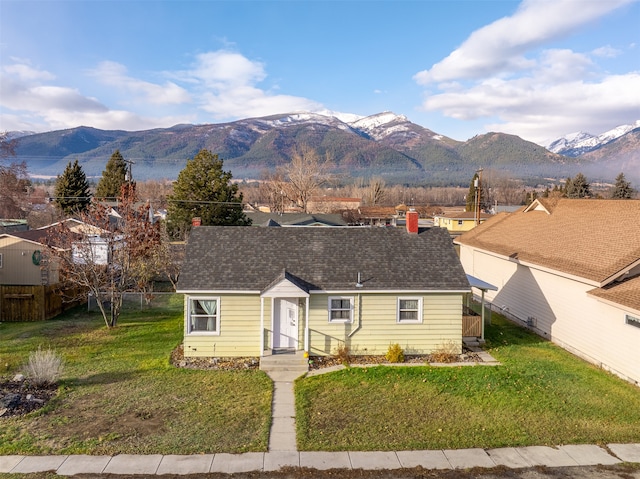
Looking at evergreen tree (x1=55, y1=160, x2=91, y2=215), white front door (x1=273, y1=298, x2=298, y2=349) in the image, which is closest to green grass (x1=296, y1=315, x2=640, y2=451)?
white front door (x1=273, y1=298, x2=298, y2=349)

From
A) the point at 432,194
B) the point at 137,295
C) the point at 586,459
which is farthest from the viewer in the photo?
the point at 432,194

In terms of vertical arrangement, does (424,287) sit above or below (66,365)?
above

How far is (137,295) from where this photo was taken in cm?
2612

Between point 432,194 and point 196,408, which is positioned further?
point 432,194

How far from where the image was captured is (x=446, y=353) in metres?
16.3

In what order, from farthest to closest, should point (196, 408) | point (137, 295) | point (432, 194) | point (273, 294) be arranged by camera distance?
point (432, 194)
point (137, 295)
point (273, 294)
point (196, 408)

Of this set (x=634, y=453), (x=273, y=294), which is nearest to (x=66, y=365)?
(x=273, y=294)

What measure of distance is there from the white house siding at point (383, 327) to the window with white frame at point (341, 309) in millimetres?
157

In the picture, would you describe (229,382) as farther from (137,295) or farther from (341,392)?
(137,295)

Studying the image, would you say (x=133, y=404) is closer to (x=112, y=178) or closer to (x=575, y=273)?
(x=575, y=273)

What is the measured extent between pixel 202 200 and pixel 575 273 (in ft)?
104

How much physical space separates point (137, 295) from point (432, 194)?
15291 cm

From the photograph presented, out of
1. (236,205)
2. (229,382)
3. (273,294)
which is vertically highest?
(236,205)

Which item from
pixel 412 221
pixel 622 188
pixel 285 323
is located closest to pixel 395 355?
pixel 285 323
